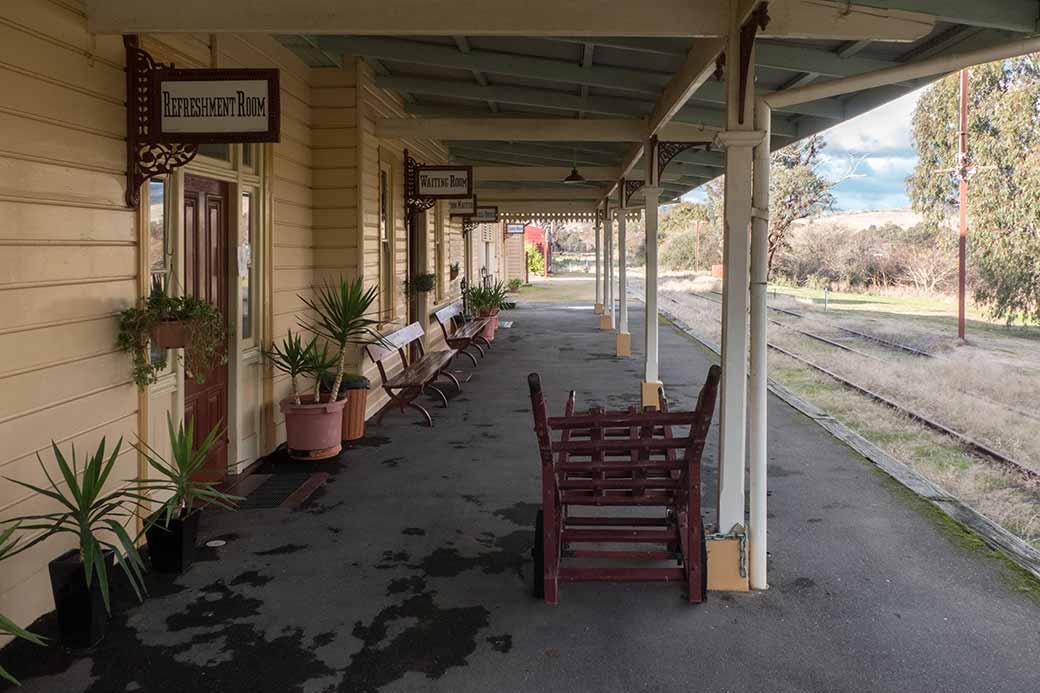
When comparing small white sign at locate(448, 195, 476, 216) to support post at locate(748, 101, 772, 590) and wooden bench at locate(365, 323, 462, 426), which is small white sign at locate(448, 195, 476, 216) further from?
support post at locate(748, 101, 772, 590)

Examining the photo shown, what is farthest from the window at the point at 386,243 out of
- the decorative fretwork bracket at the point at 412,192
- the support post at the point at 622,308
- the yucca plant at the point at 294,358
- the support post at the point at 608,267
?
the support post at the point at 608,267

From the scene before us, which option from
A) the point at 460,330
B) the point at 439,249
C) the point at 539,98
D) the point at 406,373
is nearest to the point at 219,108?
the point at 539,98

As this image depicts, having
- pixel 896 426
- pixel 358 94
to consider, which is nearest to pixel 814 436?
pixel 896 426

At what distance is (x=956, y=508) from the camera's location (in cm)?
510

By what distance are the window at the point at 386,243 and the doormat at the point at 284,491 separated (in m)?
2.95

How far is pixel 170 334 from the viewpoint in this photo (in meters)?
4.11

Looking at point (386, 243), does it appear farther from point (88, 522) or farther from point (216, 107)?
point (88, 522)

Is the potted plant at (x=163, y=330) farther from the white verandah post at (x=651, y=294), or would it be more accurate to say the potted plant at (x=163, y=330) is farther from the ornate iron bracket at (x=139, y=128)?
the white verandah post at (x=651, y=294)

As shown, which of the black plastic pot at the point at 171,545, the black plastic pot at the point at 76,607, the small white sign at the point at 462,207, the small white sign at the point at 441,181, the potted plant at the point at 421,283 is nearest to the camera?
the black plastic pot at the point at 76,607

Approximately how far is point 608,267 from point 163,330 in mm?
13124

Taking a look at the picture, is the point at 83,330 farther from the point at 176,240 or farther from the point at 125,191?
the point at 176,240

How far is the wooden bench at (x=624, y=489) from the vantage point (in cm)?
354

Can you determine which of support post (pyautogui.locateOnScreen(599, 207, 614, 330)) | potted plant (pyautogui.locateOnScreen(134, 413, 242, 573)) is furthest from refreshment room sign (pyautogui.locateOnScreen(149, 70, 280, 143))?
support post (pyautogui.locateOnScreen(599, 207, 614, 330))

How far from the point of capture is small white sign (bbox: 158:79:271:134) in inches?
159
